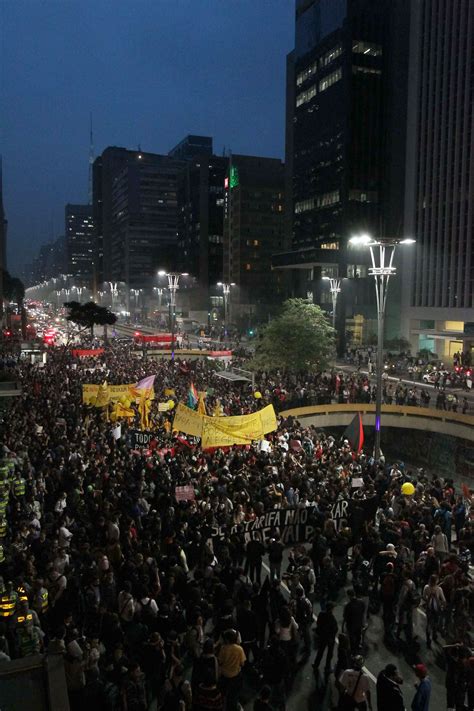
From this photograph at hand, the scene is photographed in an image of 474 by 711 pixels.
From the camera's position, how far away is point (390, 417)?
33.8 metres

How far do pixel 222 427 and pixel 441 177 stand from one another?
191 feet

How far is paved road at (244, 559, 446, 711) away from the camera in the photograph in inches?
352

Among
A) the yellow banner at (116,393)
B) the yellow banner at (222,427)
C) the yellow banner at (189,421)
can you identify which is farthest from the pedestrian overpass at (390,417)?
the yellow banner at (189,421)

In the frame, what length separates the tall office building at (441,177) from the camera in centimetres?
6281

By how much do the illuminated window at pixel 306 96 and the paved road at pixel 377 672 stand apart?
274ft

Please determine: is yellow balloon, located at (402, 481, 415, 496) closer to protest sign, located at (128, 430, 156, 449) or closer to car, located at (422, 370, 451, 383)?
protest sign, located at (128, 430, 156, 449)

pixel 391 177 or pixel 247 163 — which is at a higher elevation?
pixel 247 163

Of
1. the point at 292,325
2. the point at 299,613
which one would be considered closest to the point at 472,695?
the point at 299,613

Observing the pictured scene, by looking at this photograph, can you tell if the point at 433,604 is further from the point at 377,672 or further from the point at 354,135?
the point at 354,135

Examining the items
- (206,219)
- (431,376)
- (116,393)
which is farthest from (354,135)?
(206,219)

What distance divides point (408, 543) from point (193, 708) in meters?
6.20

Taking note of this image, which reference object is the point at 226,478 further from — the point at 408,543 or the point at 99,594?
the point at 99,594

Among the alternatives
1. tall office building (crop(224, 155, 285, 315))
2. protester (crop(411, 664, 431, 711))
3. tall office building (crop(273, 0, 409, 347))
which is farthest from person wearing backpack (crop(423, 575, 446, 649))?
tall office building (crop(224, 155, 285, 315))

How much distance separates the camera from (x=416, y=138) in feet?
232
